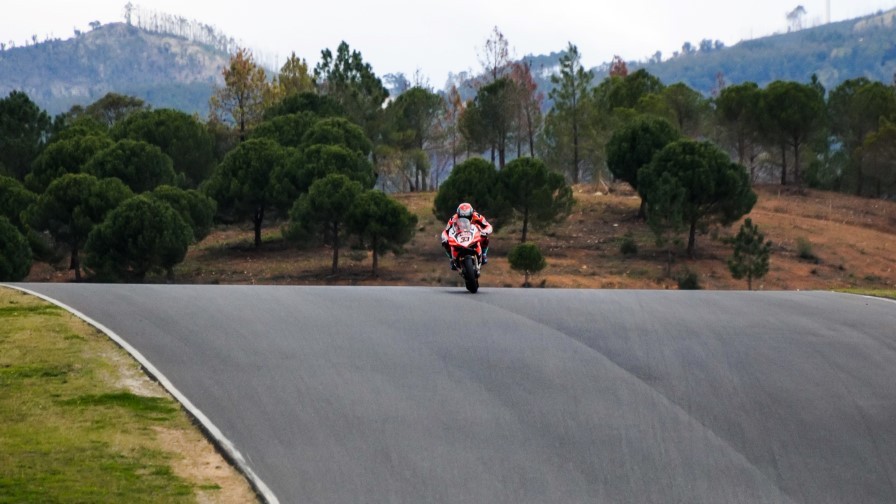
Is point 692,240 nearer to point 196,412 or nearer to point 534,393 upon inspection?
point 534,393

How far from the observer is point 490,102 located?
83.1 m

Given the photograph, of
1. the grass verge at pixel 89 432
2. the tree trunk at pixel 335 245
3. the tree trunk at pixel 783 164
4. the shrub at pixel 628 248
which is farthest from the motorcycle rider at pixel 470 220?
the tree trunk at pixel 783 164

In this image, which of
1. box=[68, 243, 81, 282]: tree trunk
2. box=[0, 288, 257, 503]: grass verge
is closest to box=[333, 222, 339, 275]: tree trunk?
box=[68, 243, 81, 282]: tree trunk

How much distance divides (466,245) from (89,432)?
1022 cm

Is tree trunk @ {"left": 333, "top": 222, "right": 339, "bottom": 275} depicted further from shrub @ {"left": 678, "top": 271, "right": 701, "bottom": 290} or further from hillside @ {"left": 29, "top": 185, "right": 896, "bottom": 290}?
shrub @ {"left": 678, "top": 271, "right": 701, "bottom": 290}

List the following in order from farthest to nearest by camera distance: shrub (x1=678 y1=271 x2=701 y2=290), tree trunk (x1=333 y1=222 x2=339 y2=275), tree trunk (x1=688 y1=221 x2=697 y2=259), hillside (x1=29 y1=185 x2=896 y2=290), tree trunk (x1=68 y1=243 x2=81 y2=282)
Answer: tree trunk (x1=688 y1=221 x2=697 y2=259)
tree trunk (x1=333 y1=222 x2=339 y2=275)
hillside (x1=29 y1=185 x2=896 y2=290)
tree trunk (x1=68 y1=243 x2=81 y2=282)
shrub (x1=678 y1=271 x2=701 y2=290)

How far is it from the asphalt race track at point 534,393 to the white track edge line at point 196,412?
0.14m

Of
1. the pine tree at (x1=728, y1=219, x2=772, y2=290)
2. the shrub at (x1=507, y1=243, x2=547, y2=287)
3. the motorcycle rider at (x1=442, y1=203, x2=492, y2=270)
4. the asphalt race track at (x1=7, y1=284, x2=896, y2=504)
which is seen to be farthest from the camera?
the shrub at (x1=507, y1=243, x2=547, y2=287)

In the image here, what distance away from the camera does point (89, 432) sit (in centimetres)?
1324

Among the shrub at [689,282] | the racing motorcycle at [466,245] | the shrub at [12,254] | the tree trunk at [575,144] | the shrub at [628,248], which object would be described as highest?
the tree trunk at [575,144]

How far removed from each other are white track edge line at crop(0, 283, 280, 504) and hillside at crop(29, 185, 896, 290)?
34.4 metres

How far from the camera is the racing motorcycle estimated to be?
877 inches

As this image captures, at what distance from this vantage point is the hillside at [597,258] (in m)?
55.3

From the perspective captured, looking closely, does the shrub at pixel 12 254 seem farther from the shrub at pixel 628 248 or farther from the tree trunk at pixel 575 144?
the tree trunk at pixel 575 144
